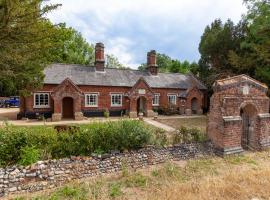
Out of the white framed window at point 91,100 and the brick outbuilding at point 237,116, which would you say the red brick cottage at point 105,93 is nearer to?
the white framed window at point 91,100

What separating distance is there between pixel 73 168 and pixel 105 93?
62.6ft

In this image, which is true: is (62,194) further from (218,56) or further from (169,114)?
(218,56)

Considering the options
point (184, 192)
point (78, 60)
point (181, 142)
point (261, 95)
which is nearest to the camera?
point (184, 192)

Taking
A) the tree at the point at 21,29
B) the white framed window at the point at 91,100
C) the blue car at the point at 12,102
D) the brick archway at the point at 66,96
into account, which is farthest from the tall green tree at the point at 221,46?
the blue car at the point at 12,102

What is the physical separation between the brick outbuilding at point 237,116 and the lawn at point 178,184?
1614mm

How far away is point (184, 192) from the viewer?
6.14 m

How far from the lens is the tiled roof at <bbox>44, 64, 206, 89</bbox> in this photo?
991 inches

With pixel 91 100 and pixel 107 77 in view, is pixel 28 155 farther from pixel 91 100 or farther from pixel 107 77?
pixel 107 77

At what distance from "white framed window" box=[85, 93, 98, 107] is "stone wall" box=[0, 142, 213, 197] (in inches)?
689

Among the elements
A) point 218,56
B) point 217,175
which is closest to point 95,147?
point 217,175

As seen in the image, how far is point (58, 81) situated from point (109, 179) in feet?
62.1

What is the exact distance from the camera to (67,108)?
80.9 feet

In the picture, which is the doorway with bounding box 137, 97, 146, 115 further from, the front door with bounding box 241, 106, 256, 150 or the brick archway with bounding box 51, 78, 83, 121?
the front door with bounding box 241, 106, 256, 150

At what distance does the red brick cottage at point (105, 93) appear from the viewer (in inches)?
922
